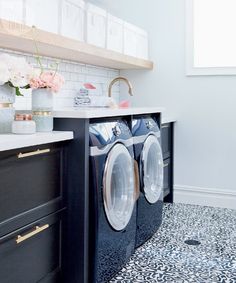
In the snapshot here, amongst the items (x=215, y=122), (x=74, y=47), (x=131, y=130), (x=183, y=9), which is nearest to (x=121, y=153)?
(x=131, y=130)

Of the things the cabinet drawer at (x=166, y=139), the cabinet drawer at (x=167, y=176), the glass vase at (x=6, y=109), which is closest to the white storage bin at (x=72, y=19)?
the glass vase at (x=6, y=109)

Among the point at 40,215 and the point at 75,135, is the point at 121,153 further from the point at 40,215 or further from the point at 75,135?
the point at 40,215

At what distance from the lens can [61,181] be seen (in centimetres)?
215

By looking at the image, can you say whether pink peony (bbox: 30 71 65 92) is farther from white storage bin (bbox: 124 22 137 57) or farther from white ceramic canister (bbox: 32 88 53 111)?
white storage bin (bbox: 124 22 137 57)

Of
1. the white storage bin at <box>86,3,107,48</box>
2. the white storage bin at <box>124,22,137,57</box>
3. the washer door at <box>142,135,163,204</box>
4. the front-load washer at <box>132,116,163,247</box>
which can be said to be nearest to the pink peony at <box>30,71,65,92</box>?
the front-load washer at <box>132,116,163,247</box>

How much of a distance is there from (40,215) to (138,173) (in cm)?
103

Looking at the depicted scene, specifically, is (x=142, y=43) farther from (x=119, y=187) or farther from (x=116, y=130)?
(x=119, y=187)

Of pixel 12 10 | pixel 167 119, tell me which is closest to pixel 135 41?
pixel 167 119

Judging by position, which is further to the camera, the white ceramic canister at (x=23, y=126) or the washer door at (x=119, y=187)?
the washer door at (x=119, y=187)

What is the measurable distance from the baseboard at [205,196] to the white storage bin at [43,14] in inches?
92.9

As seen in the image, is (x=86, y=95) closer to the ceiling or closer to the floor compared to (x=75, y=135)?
closer to the ceiling

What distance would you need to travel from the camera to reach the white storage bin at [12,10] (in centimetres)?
219

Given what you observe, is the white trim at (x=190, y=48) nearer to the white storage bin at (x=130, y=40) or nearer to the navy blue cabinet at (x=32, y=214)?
the white storage bin at (x=130, y=40)

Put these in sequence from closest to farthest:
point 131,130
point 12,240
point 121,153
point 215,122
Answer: point 12,240 → point 121,153 → point 131,130 → point 215,122
